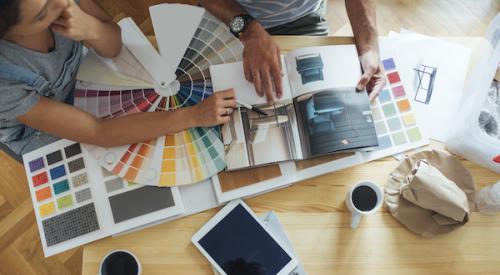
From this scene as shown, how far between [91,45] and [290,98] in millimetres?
466

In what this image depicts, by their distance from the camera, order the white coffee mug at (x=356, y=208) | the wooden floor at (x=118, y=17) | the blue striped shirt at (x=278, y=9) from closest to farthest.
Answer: the white coffee mug at (x=356, y=208) < the blue striped shirt at (x=278, y=9) < the wooden floor at (x=118, y=17)

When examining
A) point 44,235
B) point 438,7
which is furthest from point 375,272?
point 438,7

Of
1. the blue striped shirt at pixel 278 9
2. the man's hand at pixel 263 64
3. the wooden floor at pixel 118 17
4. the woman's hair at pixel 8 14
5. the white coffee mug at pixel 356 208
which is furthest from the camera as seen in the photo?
the wooden floor at pixel 118 17

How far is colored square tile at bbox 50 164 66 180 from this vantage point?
836 millimetres

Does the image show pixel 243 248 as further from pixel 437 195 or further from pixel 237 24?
pixel 237 24

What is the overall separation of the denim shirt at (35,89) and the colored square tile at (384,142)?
0.71 meters

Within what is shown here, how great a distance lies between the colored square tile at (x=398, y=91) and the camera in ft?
2.98

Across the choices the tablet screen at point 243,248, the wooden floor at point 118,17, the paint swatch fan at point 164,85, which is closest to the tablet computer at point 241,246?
the tablet screen at point 243,248

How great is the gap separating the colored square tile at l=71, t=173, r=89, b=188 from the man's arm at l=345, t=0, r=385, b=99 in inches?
23.7

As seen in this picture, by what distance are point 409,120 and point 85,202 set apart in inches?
28.0

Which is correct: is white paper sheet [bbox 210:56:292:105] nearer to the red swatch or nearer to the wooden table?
the wooden table

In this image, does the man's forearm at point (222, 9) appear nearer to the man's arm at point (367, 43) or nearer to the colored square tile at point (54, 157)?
the man's arm at point (367, 43)

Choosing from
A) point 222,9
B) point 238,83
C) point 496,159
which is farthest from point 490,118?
point 222,9

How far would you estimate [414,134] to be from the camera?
0.88 m
